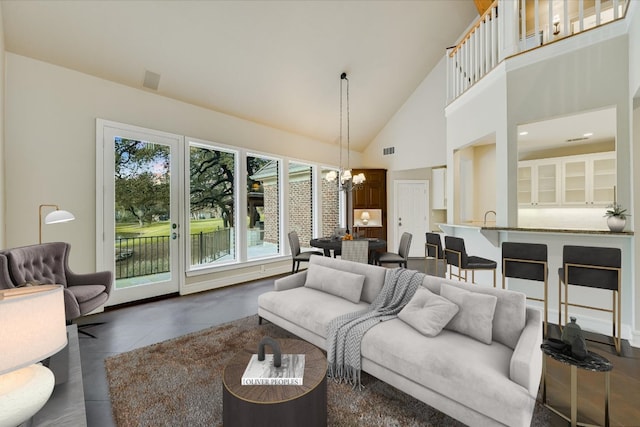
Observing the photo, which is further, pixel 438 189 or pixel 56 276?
pixel 438 189

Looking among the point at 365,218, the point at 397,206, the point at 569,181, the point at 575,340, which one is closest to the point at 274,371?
the point at 575,340

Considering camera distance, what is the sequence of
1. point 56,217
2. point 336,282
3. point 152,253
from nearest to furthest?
1. point 56,217
2. point 336,282
3. point 152,253

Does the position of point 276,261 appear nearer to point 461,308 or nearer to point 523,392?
point 461,308

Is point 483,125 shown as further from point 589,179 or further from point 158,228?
point 158,228

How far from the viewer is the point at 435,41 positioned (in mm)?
5766

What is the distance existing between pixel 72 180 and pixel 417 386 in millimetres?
4401

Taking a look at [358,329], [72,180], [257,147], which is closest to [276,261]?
[257,147]

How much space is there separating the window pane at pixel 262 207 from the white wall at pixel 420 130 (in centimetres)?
309

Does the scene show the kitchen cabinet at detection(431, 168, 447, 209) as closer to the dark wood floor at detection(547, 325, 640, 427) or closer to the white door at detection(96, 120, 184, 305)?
the dark wood floor at detection(547, 325, 640, 427)

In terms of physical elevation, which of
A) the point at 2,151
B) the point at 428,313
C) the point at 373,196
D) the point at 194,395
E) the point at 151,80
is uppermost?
the point at 151,80

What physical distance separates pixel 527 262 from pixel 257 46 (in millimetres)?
4446

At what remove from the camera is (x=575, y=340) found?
1.68m

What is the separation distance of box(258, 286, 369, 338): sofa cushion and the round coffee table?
0.78 m

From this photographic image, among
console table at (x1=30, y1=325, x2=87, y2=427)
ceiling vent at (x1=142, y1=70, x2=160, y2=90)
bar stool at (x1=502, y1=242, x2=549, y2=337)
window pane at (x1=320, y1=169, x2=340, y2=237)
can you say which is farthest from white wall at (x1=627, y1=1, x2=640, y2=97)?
ceiling vent at (x1=142, y1=70, x2=160, y2=90)
